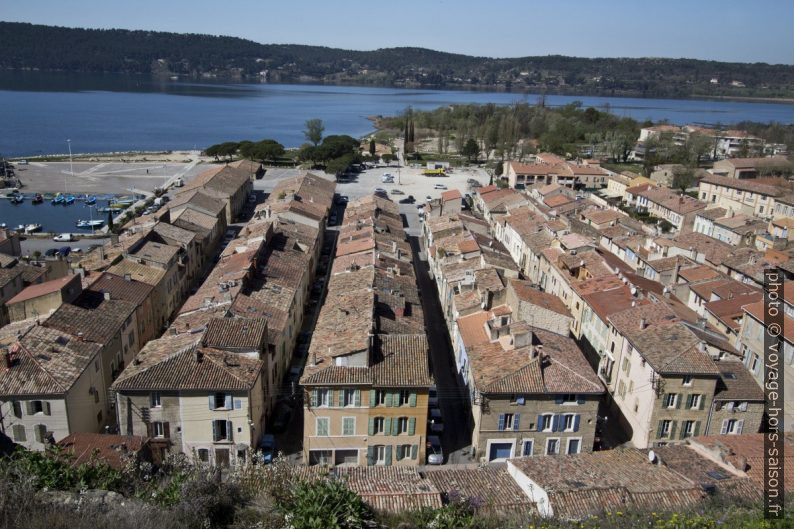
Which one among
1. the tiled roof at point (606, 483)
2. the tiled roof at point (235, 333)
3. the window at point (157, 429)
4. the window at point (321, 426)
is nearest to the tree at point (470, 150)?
the tiled roof at point (235, 333)

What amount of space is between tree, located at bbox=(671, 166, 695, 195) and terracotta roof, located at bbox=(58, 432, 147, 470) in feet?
262

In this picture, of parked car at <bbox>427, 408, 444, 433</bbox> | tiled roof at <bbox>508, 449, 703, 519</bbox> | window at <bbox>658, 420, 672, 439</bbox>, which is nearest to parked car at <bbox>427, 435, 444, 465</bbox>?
parked car at <bbox>427, 408, 444, 433</bbox>

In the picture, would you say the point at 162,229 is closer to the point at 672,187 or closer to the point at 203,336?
the point at 203,336

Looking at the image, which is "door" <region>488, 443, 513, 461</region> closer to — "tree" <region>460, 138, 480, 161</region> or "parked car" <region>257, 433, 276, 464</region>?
"parked car" <region>257, 433, 276, 464</region>

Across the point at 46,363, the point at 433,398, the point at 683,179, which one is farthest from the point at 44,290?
the point at 683,179

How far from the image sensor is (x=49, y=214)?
66.4 metres

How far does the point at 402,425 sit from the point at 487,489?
21.0ft

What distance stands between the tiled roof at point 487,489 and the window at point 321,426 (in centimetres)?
561

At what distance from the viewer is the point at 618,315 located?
2989cm

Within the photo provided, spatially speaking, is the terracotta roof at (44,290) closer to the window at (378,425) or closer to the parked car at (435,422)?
the window at (378,425)

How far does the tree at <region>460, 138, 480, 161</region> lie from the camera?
108875 millimetres

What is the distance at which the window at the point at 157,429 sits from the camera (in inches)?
911

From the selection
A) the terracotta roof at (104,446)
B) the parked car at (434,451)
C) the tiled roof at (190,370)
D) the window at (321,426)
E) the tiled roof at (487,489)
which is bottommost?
the parked car at (434,451)

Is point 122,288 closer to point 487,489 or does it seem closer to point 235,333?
point 235,333
